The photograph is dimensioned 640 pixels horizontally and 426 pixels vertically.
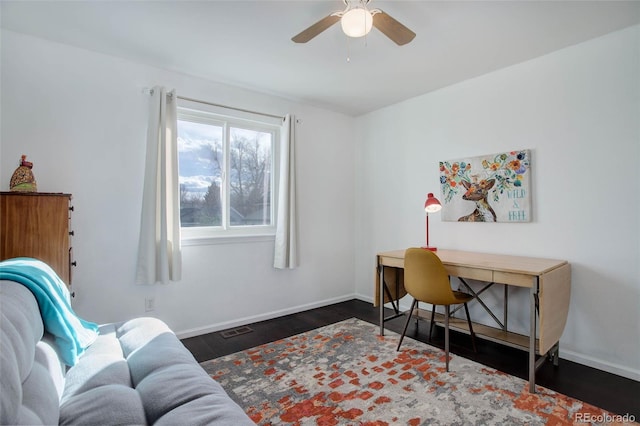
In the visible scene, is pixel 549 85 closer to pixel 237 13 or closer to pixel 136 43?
pixel 237 13

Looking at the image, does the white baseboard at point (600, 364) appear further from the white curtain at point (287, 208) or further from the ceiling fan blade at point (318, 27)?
the ceiling fan blade at point (318, 27)

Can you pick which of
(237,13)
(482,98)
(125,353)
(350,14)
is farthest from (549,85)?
(125,353)

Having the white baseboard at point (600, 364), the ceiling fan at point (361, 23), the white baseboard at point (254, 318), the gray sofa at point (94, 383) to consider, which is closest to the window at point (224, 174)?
the white baseboard at point (254, 318)

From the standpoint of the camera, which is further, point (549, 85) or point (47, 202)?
point (549, 85)

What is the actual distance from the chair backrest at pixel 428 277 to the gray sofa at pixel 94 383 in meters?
1.70

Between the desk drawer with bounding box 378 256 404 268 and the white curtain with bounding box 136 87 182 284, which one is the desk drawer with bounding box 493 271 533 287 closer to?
the desk drawer with bounding box 378 256 404 268

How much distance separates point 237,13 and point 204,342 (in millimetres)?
2586

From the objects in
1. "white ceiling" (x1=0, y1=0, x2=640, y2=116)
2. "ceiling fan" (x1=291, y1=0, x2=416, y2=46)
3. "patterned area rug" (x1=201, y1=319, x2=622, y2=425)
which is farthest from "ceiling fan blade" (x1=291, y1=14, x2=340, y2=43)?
"patterned area rug" (x1=201, y1=319, x2=622, y2=425)

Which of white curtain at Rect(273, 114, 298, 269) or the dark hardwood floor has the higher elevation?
white curtain at Rect(273, 114, 298, 269)

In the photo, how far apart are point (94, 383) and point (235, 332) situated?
203cm

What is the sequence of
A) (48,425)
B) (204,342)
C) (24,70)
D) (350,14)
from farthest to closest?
(204,342) < (24,70) < (350,14) < (48,425)

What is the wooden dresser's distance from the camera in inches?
75.2

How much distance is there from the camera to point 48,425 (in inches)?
33.4

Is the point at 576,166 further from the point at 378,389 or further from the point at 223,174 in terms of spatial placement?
the point at 223,174
